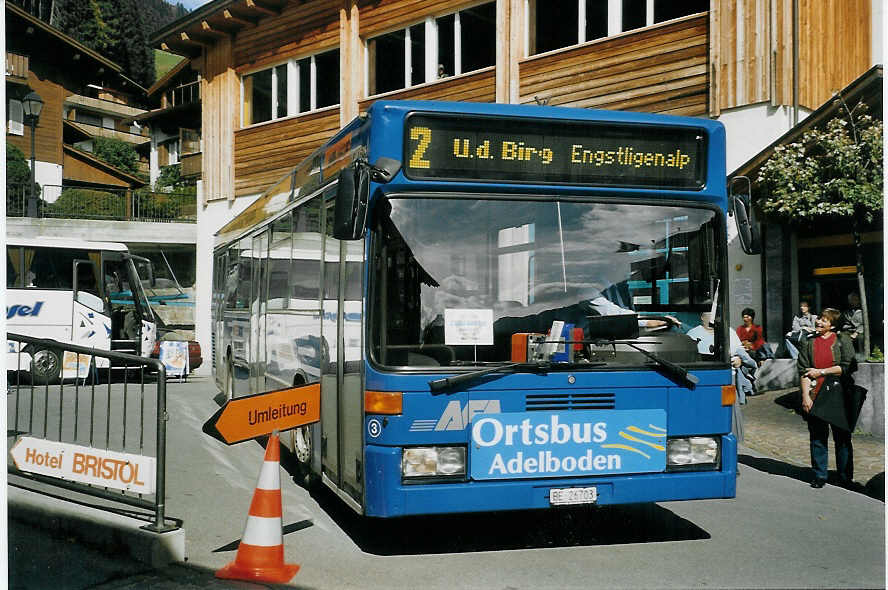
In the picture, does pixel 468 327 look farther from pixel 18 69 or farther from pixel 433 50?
pixel 18 69

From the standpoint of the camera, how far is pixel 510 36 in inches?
700

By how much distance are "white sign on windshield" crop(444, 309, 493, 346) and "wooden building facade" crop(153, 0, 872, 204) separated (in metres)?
5.16

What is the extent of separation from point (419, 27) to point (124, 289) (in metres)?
8.59

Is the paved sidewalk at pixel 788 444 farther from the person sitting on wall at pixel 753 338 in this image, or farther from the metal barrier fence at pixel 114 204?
the metal barrier fence at pixel 114 204

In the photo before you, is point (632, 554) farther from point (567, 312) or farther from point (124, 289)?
point (124, 289)

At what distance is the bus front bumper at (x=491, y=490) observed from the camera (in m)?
5.33

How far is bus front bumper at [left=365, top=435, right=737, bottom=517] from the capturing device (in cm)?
533

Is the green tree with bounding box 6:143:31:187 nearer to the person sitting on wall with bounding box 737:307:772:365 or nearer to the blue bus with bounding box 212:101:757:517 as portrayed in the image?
the person sitting on wall with bounding box 737:307:772:365

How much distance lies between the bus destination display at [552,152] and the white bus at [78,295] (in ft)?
46.1

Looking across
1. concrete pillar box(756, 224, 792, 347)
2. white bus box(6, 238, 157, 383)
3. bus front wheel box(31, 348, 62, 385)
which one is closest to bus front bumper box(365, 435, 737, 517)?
bus front wheel box(31, 348, 62, 385)

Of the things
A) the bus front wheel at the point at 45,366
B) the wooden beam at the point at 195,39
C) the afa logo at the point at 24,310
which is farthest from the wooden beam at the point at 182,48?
the bus front wheel at the point at 45,366

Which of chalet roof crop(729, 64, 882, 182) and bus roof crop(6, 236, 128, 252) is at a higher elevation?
chalet roof crop(729, 64, 882, 182)

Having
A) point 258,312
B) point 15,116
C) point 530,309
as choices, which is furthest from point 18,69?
point 530,309

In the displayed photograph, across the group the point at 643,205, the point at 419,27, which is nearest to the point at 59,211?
the point at 419,27
